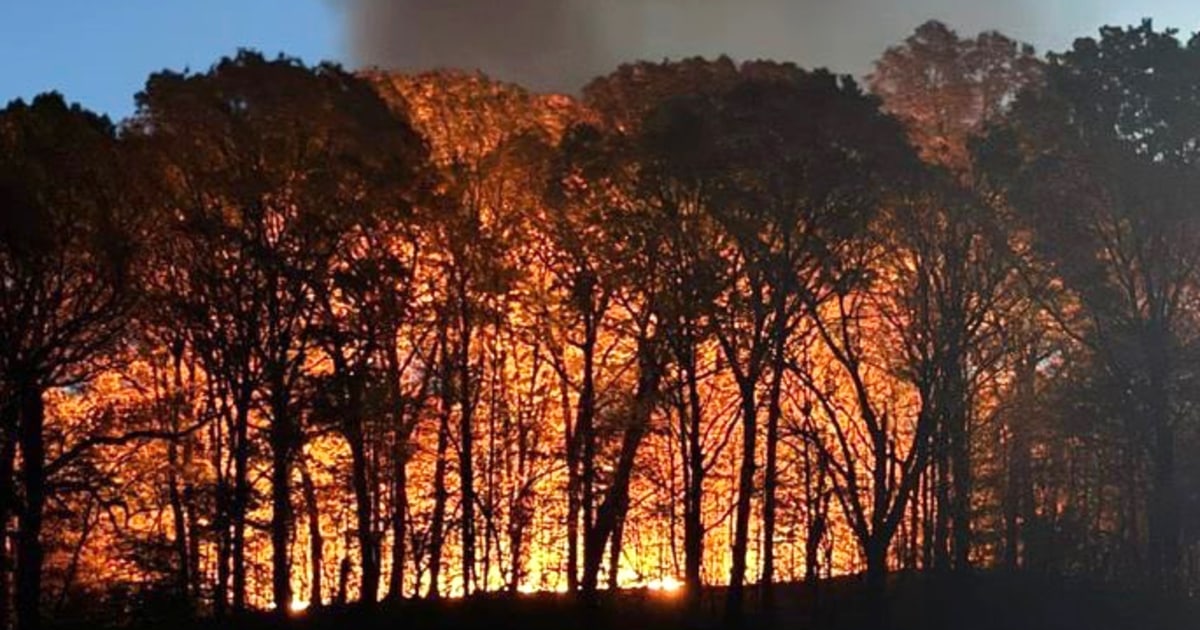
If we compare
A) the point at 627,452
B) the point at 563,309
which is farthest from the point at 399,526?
the point at 563,309

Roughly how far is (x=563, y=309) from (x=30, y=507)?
47.2ft

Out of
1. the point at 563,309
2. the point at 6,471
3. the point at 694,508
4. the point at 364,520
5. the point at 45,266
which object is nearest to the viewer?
the point at 6,471

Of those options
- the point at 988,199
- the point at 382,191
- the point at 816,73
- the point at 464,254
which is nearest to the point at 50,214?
the point at 382,191

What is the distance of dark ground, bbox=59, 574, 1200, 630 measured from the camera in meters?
33.3

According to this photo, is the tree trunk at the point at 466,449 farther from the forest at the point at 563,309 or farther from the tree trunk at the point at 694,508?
the tree trunk at the point at 694,508

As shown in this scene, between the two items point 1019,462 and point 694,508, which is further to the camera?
point 1019,462

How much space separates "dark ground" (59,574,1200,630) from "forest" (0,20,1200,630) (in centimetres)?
66

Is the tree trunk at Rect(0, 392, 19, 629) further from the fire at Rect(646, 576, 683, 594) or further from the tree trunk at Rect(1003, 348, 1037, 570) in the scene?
the tree trunk at Rect(1003, 348, 1037, 570)

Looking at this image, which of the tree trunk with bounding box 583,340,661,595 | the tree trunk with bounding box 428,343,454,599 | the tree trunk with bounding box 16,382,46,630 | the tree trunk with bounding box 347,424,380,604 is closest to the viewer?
the tree trunk with bounding box 16,382,46,630

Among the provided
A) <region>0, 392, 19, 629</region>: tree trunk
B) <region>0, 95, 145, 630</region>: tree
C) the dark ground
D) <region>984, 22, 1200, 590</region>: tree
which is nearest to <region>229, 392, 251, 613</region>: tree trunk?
the dark ground

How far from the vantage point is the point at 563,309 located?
36.6 meters

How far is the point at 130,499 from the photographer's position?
37.3 m

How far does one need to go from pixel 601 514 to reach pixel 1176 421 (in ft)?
53.8

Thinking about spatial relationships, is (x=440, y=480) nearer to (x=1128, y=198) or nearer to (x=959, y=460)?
(x=959, y=460)
